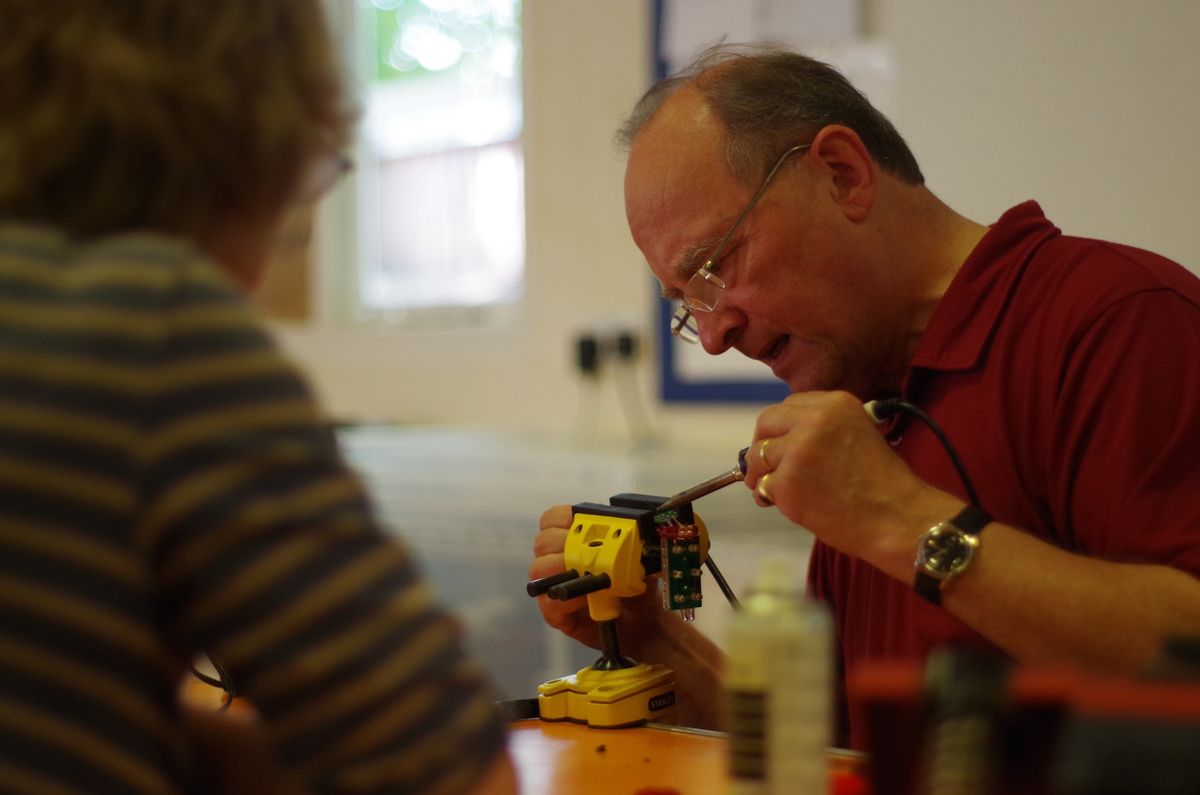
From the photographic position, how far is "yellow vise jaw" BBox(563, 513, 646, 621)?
1358mm

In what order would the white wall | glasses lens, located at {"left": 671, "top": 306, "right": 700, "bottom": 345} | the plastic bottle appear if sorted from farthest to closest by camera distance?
1. the white wall
2. glasses lens, located at {"left": 671, "top": 306, "right": 700, "bottom": 345}
3. the plastic bottle

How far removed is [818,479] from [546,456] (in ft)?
5.46

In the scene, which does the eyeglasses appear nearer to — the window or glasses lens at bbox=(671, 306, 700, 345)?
glasses lens at bbox=(671, 306, 700, 345)

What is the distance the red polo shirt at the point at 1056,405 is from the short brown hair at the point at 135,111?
0.80 metres

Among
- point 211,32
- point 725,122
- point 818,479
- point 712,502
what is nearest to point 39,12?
point 211,32

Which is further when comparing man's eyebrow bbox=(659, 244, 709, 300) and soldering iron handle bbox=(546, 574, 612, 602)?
man's eyebrow bbox=(659, 244, 709, 300)

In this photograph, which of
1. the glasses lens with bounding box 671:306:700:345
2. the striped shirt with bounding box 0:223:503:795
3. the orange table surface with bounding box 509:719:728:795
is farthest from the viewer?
the glasses lens with bounding box 671:306:700:345

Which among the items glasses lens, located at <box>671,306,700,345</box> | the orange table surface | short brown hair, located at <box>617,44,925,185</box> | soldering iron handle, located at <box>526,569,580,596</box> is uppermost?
short brown hair, located at <box>617,44,925,185</box>

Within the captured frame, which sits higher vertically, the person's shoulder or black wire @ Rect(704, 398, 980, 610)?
the person's shoulder

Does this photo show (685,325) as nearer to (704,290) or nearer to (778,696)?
(704,290)

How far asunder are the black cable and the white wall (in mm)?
559

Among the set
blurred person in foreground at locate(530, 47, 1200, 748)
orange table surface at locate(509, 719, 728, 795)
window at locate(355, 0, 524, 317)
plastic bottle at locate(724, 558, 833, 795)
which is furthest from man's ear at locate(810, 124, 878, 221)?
window at locate(355, 0, 524, 317)

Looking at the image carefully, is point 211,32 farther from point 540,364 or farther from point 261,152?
point 540,364

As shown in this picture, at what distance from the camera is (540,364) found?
3521mm
